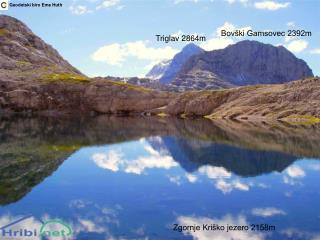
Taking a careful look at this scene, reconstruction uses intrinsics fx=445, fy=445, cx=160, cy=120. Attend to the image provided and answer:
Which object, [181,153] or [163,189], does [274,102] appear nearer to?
[181,153]

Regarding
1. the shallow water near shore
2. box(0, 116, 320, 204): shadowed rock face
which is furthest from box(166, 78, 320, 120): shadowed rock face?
the shallow water near shore

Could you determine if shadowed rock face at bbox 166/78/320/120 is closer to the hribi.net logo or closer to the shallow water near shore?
the shallow water near shore

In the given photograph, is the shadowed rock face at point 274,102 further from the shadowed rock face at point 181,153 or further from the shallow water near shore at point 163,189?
the shallow water near shore at point 163,189

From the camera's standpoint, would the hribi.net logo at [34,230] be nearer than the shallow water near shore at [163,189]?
Yes

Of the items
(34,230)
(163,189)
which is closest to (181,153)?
(163,189)

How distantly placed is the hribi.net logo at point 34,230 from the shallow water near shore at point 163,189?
0.20 m

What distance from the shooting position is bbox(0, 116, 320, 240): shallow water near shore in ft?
92.5

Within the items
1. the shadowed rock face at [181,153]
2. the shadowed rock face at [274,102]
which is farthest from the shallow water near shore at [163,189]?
the shadowed rock face at [274,102]

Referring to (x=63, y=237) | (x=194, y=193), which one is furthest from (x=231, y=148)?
(x=63, y=237)

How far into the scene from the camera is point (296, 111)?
545 feet

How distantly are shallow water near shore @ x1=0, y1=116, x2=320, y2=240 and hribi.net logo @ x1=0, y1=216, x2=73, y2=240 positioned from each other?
8.0 inches

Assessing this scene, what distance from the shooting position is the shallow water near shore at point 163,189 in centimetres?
2819

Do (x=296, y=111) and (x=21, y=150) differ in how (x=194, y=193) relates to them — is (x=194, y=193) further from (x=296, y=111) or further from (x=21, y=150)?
(x=296, y=111)

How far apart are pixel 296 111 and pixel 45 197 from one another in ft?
472
